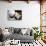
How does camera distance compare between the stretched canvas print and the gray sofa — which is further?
the stretched canvas print

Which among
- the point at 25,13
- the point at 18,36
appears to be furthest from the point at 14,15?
the point at 18,36

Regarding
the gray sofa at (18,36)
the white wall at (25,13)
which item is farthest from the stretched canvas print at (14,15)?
the gray sofa at (18,36)

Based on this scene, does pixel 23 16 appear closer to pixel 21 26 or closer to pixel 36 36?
pixel 21 26

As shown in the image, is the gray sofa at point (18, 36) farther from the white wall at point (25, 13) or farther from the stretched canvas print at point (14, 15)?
the stretched canvas print at point (14, 15)

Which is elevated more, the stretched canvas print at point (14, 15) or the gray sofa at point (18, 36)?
the stretched canvas print at point (14, 15)

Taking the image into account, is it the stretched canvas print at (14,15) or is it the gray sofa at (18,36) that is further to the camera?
the stretched canvas print at (14,15)

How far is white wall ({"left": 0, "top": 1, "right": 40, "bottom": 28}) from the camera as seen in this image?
5.08m

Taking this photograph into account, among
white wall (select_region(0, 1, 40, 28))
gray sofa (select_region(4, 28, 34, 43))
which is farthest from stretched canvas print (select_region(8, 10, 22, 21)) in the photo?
gray sofa (select_region(4, 28, 34, 43))

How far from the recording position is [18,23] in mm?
5086

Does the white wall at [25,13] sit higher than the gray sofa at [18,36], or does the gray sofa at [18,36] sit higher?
the white wall at [25,13]

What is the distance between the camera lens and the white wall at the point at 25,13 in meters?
5.08

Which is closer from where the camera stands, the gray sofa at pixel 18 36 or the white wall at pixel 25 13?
the gray sofa at pixel 18 36

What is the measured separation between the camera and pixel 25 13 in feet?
16.7

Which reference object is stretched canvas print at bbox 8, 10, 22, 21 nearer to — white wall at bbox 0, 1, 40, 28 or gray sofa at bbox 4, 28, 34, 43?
white wall at bbox 0, 1, 40, 28
